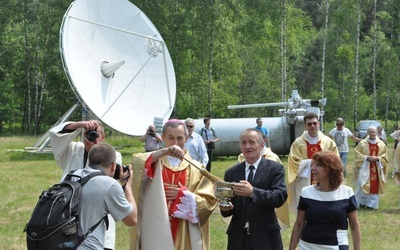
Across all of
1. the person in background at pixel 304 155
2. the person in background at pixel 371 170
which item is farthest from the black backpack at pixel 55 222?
the person in background at pixel 371 170

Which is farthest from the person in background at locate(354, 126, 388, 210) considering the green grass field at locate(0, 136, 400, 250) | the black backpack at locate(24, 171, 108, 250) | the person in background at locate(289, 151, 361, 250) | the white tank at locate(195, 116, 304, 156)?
the white tank at locate(195, 116, 304, 156)

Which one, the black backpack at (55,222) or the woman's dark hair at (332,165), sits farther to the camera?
the woman's dark hair at (332,165)

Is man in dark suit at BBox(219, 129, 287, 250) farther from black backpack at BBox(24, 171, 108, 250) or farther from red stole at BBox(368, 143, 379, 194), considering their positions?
red stole at BBox(368, 143, 379, 194)

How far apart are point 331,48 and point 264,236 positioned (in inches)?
1889

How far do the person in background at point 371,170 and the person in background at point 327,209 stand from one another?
375 inches

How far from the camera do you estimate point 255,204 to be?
5.89m

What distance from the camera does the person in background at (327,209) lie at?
565cm

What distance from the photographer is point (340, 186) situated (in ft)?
19.1

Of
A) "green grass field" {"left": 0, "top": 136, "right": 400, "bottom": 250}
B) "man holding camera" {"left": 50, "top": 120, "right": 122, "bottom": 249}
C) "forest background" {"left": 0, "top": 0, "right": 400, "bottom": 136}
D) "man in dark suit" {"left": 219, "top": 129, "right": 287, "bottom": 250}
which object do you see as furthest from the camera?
"forest background" {"left": 0, "top": 0, "right": 400, "bottom": 136}

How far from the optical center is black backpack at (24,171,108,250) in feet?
14.9

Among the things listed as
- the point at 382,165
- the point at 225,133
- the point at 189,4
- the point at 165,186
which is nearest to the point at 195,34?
the point at 189,4

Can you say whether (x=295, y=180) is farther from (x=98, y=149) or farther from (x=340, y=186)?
(x=98, y=149)

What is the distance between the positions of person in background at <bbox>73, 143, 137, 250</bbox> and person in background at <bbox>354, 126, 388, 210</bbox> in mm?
10825

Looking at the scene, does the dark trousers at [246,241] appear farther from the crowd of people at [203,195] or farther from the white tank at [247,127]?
the white tank at [247,127]
